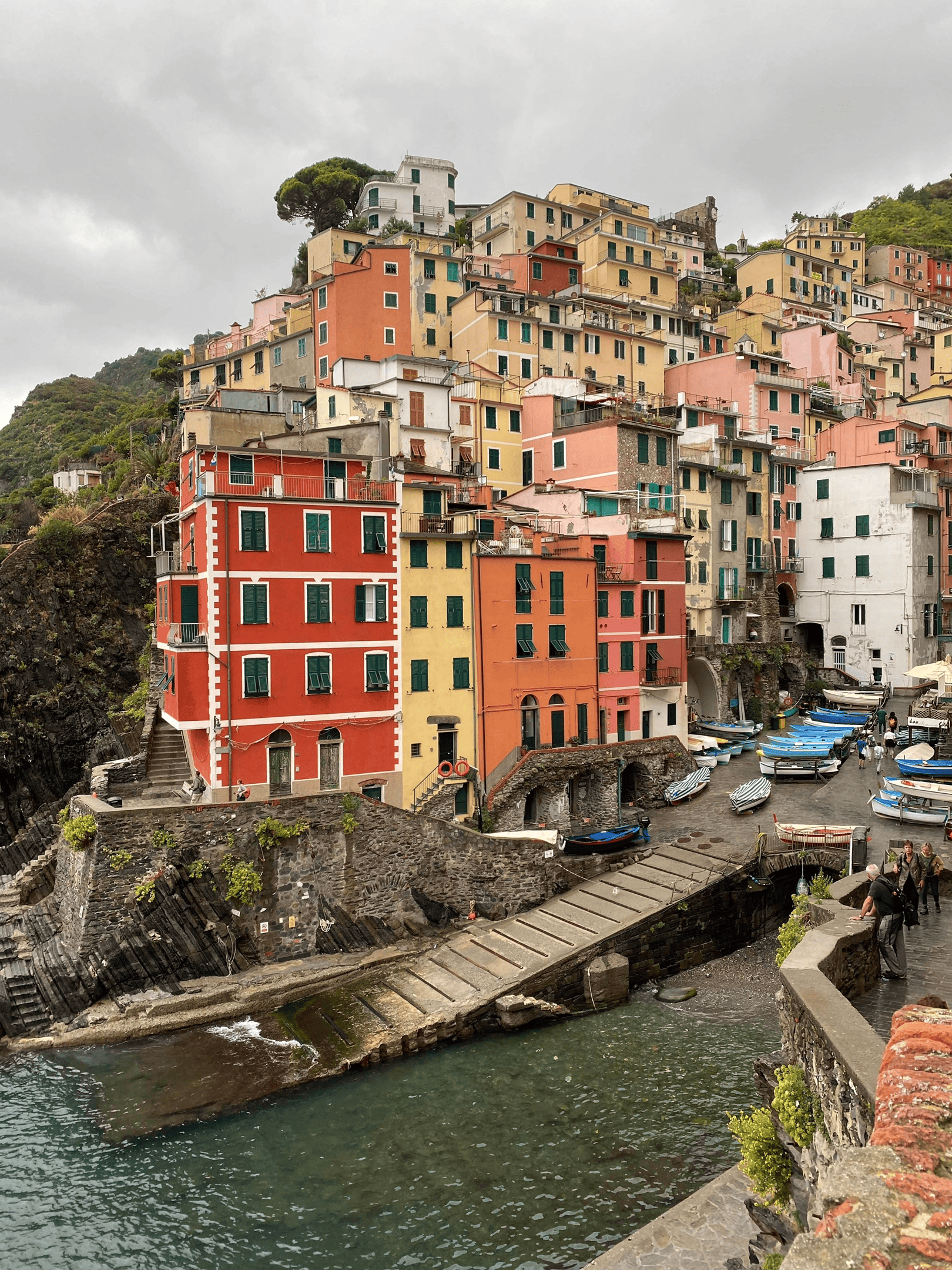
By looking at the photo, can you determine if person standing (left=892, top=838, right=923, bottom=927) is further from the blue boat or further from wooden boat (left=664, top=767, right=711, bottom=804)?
wooden boat (left=664, top=767, right=711, bottom=804)

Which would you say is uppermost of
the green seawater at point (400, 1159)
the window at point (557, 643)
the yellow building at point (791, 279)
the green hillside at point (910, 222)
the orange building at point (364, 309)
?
the green hillside at point (910, 222)

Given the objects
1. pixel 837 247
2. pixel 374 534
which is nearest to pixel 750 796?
pixel 374 534

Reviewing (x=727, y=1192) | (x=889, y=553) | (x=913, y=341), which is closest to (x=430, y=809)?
(x=727, y=1192)

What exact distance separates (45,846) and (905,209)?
13360 cm

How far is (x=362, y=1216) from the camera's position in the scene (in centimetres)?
1689

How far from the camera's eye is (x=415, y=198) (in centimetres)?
8369

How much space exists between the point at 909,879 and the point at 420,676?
20475 millimetres

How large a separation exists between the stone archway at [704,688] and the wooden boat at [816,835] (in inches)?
745

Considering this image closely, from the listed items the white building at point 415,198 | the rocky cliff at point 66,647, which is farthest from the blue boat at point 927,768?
the white building at point 415,198

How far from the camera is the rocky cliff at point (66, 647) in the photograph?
41.8 meters

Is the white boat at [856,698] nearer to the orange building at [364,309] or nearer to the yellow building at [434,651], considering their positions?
the yellow building at [434,651]

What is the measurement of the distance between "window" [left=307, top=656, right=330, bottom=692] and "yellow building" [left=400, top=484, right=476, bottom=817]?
3.07 metres

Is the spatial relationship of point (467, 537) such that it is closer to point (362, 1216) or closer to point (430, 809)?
point (430, 809)

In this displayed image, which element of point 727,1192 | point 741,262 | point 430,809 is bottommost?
point 727,1192
